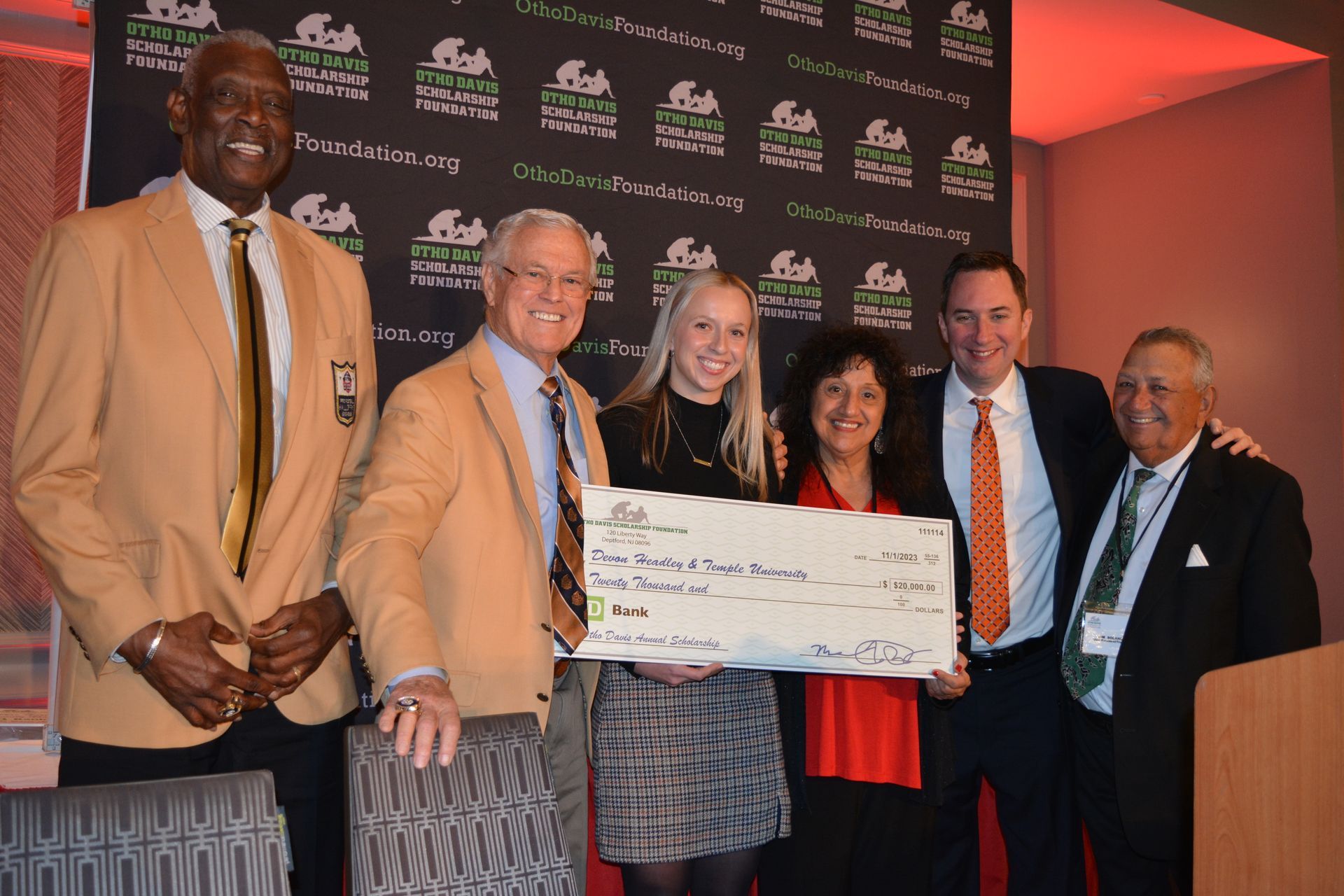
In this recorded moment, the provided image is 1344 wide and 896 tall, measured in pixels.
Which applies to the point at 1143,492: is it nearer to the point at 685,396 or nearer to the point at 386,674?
the point at 685,396

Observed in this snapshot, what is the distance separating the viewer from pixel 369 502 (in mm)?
2010

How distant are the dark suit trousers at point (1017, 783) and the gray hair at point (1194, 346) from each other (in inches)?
37.9

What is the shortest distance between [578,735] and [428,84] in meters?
2.30

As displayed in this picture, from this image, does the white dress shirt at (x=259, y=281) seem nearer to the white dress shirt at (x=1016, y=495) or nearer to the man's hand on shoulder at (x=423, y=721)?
the man's hand on shoulder at (x=423, y=721)

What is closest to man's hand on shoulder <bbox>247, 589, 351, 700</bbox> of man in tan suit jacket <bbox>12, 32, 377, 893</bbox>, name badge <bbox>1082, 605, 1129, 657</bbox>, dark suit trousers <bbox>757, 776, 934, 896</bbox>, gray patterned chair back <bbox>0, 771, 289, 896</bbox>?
man in tan suit jacket <bbox>12, 32, 377, 893</bbox>

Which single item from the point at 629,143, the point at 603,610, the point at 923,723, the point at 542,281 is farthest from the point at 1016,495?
the point at 629,143

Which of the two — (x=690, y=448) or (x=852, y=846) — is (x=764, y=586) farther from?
(x=852, y=846)

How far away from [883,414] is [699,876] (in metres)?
1.38

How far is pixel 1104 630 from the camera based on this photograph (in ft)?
9.62

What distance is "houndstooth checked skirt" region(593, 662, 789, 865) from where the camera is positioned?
246 cm

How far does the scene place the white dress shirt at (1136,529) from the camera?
2.96 metres

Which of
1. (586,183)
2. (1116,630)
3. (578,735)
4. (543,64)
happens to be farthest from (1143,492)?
(543,64)

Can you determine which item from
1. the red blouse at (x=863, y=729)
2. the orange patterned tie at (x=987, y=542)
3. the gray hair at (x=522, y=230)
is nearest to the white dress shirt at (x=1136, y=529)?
the orange patterned tie at (x=987, y=542)

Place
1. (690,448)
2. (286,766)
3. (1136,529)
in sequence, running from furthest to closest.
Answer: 1. (1136,529)
2. (690,448)
3. (286,766)
